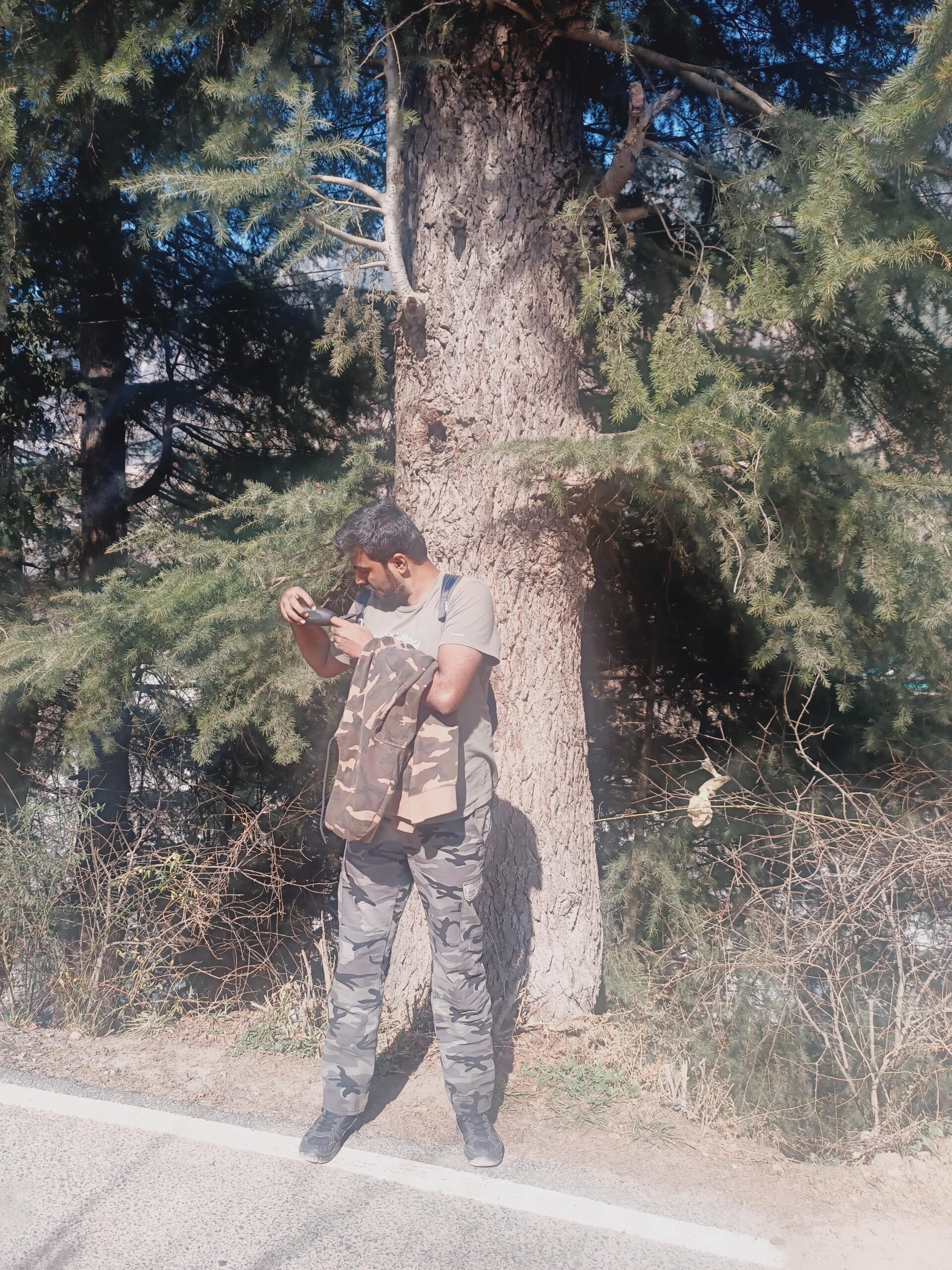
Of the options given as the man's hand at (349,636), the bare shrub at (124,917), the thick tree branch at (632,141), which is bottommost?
the bare shrub at (124,917)

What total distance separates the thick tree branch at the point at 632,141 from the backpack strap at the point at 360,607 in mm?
2534

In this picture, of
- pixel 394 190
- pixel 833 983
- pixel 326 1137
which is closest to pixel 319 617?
pixel 326 1137

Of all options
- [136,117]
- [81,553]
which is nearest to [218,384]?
[81,553]

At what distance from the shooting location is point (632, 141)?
4328 millimetres

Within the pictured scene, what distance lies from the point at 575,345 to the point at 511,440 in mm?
825

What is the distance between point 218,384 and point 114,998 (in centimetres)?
469

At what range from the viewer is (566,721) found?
4559mm

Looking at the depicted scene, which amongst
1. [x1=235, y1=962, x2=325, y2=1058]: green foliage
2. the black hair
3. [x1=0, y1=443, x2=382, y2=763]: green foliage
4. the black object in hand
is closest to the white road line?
[x1=235, y1=962, x2=325, y2=1058]: green foliage

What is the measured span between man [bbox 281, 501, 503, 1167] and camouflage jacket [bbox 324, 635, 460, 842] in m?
0.06

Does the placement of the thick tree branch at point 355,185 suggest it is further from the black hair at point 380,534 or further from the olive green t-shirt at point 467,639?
the olive green t-shirt at point 467,639

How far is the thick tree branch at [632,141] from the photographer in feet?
13.8

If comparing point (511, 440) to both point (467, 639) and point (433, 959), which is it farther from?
A: point (433, 959)

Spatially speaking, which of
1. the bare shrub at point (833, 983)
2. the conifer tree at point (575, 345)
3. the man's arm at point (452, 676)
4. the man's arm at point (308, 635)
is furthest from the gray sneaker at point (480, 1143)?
the man's arm at point (308, 635)

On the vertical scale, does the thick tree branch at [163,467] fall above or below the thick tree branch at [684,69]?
below
